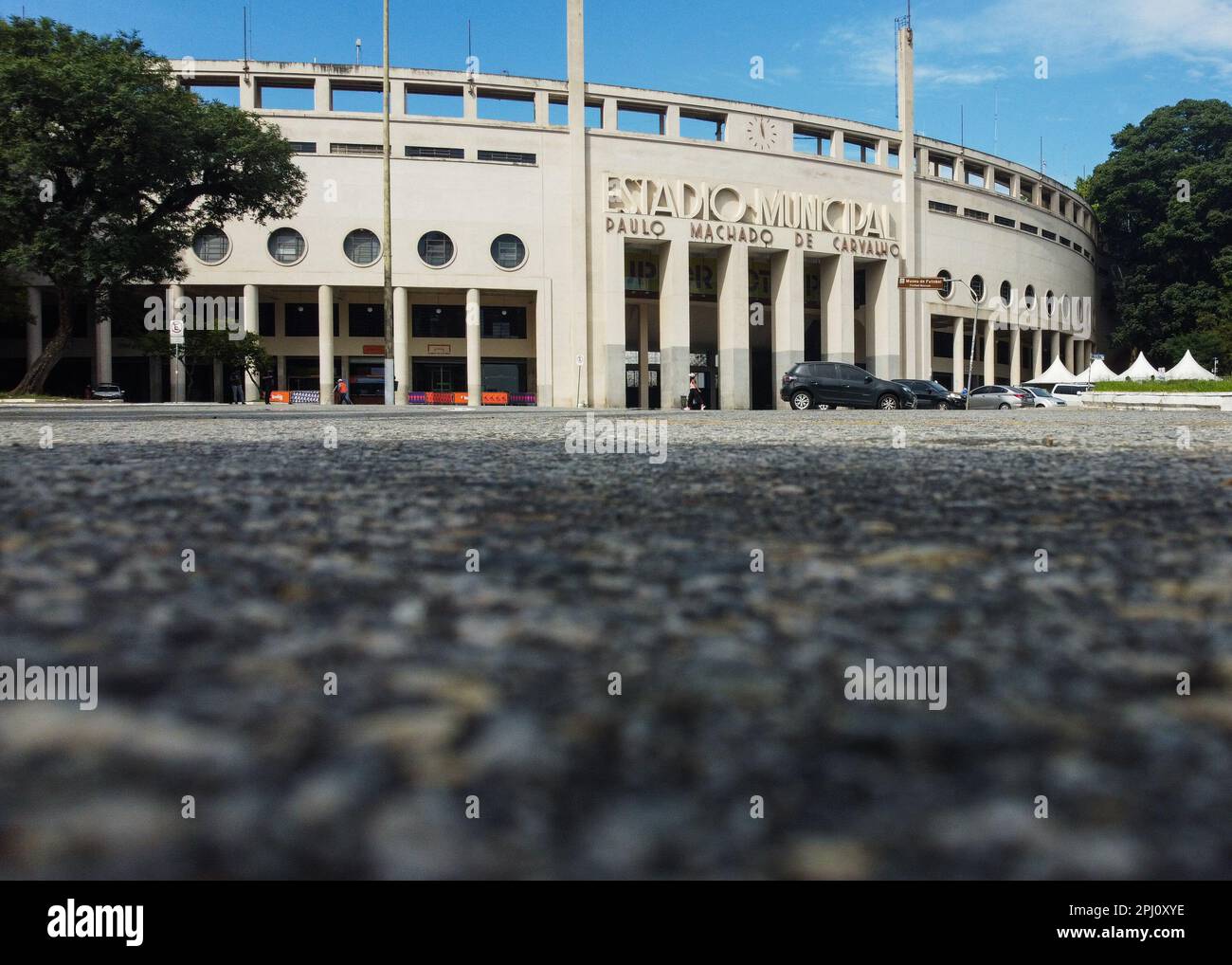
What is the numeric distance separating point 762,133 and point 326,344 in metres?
27.0

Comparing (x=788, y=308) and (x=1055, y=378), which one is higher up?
(x=788, y=308)

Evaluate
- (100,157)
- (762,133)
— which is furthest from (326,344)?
(762,133)

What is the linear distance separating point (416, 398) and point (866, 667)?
1933 inches

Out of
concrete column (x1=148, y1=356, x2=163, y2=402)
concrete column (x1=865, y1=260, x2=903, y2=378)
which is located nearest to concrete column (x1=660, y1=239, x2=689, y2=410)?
concrete column (x1=865, y1=260, x2=903, y2=378)

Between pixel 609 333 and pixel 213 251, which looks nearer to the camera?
pixel 213 251

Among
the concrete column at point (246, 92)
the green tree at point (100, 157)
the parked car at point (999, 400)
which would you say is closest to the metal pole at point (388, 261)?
the green tree at point (100, 157)

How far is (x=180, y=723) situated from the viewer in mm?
793

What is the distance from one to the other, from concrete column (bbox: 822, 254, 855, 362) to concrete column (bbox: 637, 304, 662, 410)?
35.2 ft

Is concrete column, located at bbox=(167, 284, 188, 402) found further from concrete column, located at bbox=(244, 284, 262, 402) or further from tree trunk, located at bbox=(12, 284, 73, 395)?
tree trunk, located at bbox=(12, 284, 73, 395)

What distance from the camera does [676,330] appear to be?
1912 inches

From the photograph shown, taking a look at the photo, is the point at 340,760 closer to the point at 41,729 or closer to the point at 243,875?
the point at 243,875

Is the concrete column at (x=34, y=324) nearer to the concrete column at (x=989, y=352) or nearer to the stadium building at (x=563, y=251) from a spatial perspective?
the stadium building at (x=563, y=251)

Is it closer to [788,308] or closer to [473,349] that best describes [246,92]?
[473,349]

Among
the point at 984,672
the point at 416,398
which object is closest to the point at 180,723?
the point at 984,672
